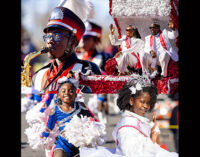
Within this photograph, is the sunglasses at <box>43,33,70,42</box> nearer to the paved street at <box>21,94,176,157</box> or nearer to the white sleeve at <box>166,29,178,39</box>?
the white sleeve at <box>166,29,178,39</box>

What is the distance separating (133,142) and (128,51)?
1058 millimetres

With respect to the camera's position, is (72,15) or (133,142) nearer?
(133,142)

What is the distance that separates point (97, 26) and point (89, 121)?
42.4 inches

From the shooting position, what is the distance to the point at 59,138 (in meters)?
3.87

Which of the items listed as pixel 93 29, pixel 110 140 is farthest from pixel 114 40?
pixel 110 140

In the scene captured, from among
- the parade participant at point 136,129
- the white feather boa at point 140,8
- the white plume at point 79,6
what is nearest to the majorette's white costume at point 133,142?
the parade participant at point 136,129

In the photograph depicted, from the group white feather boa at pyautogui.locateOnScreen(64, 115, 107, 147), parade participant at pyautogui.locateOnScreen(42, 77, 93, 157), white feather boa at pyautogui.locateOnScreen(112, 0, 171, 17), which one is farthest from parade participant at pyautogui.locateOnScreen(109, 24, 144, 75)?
white feather boa at pyautogui.locateOnScreen(64, 115, 107, 147)

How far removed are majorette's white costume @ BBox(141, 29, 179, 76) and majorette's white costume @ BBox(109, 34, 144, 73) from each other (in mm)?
76

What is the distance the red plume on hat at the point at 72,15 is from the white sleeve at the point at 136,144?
131cm

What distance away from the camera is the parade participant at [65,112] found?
383 cm

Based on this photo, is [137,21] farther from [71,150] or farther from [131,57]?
[71,150]

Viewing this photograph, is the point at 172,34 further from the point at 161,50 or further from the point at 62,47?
the point at 62,47

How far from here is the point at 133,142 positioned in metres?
3.30
